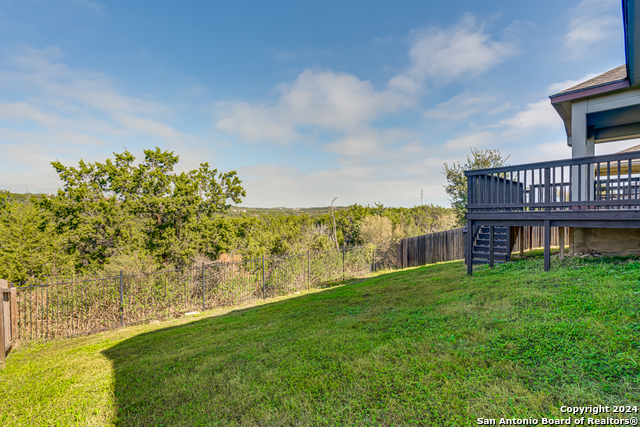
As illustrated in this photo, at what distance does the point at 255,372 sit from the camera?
3.12m

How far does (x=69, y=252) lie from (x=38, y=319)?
A: 6501mm

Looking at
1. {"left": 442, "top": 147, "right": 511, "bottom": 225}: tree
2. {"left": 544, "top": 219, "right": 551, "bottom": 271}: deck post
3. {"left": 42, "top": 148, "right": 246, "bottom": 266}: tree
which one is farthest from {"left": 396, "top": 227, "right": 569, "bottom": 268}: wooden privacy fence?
{"left": 42, "top": 148, "right": 246, "bottom": 266}: tree

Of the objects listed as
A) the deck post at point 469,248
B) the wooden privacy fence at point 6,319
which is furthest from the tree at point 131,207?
the deck post at point 469,248

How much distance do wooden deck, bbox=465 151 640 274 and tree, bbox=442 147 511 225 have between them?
9001mm

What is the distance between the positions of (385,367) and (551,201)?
5214 millimetres

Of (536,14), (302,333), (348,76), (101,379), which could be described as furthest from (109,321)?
(536,14)

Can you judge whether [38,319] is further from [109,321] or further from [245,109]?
[245,109]

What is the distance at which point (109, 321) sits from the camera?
764 centimetres

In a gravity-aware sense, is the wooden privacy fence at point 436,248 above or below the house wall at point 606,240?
below

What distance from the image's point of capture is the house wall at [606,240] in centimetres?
582

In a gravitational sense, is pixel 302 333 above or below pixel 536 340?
below

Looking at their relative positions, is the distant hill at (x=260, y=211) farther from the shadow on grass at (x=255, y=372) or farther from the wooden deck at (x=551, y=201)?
the wooden deck at (x=551, y=201)

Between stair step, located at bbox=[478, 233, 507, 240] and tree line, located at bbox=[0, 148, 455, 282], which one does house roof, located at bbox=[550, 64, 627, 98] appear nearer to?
stair step, located at bbox=[478, 233, 507, 240]

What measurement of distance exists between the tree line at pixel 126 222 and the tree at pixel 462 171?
11.1 metres
